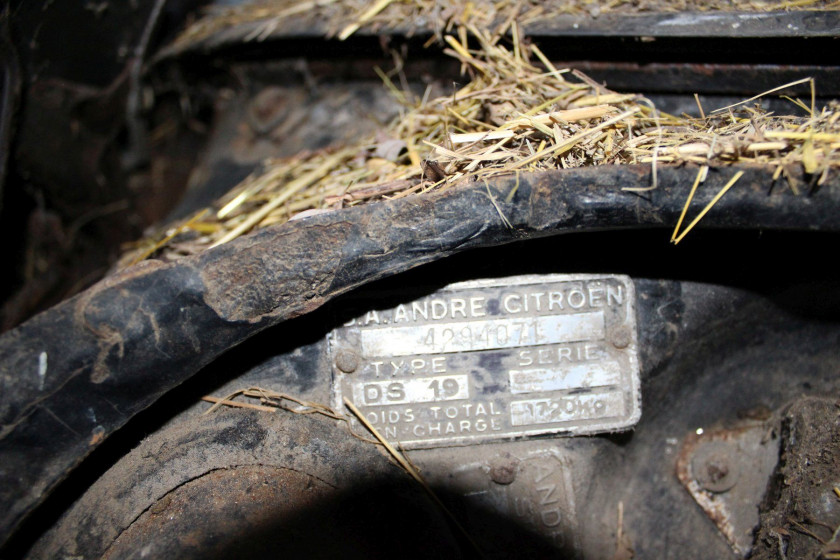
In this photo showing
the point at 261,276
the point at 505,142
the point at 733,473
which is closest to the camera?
the point at 261,276

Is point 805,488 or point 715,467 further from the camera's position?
point 715,467

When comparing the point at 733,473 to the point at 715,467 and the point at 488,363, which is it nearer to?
the point at 715,467

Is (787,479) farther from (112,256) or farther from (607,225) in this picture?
(112,256)

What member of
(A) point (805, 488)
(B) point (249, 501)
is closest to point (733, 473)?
(A) point (805, 488)

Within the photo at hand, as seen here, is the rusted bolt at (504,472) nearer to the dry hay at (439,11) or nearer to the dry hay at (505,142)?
the dry hay at (505,142)

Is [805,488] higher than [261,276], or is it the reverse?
[261,276]

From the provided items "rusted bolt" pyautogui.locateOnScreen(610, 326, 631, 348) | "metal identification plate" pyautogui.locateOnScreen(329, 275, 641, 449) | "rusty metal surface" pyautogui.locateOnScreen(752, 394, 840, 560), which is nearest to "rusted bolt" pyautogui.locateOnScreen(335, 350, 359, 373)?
"metal identification plate" pyautogui.locateOnScreen(329, 275, 641, 449)

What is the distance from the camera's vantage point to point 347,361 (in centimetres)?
129

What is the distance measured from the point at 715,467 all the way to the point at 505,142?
3.05 feet

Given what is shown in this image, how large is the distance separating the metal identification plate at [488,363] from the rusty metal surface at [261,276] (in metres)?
0.21

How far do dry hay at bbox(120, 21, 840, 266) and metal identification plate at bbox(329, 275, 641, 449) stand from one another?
10.5 inches

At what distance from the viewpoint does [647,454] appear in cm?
150

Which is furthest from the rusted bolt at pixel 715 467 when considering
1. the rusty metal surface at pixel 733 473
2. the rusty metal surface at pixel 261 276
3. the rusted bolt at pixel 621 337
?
the rusty metal surface at pixel 261 276

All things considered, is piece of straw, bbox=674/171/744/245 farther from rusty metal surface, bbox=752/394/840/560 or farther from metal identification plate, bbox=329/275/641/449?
rusty metal surface, bbox=752/394/840/560
